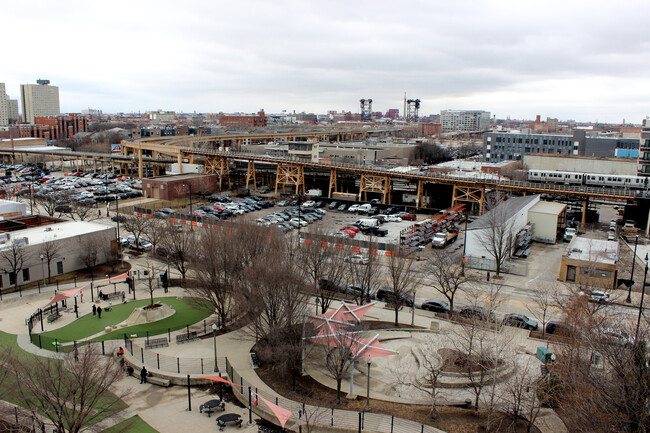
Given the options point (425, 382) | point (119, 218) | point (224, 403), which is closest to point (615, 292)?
point (425, 382)

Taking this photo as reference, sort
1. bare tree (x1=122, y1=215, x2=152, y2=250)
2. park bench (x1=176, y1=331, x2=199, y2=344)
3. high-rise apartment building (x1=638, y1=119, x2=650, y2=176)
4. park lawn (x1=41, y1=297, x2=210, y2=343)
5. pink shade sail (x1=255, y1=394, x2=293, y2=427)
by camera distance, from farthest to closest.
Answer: high-rise apartment building (x1=638, y1=119, x2=650, y2=176), bare tree (x1=122, y1=215, x2=152, y2=250), park lawn (x1=41, y1=297, x2=210, y2=343), park bench (x1=176, y1=331, x2=199, y2=344), pink shade sail (x1=255, y1=394, x2=293, y2=427)

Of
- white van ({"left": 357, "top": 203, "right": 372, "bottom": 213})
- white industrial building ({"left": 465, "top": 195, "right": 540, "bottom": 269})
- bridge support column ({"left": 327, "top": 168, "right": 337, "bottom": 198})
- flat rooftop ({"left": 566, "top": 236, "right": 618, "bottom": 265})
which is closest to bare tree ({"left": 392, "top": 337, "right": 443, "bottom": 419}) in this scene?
white industrial building ({"left": 465, "top": 195, "right": 540, "bottom": 269})

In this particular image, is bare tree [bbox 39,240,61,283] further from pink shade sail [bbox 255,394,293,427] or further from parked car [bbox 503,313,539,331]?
parked car [bbox 503,313,539,331]

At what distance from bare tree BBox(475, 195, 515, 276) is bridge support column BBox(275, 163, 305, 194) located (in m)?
31.5

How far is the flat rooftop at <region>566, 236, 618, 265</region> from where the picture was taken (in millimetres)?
30938

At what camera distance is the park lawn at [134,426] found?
16250mm

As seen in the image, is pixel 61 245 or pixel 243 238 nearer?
pixel 243 238

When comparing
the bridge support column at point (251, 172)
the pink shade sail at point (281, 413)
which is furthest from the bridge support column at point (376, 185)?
the pink shade sail at point (281, 413)

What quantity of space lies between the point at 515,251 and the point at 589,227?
14688 mm

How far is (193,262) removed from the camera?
27.7 meters

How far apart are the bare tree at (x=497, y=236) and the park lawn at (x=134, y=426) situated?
22871 millimetres

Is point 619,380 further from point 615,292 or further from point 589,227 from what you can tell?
point 589,227

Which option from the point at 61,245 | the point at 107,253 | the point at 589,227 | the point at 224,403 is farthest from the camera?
the point at 589,227

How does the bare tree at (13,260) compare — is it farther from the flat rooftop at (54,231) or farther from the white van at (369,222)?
the white van at (369,222)
